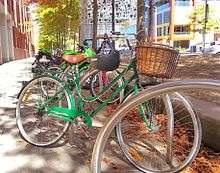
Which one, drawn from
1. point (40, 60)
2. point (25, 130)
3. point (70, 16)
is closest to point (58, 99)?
point (25, 130)

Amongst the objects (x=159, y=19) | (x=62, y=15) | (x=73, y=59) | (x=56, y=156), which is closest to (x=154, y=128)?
(x=56, y=156)

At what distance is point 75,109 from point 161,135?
3.38 ft

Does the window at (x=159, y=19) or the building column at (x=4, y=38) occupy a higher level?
the window at (x=159, y=19)

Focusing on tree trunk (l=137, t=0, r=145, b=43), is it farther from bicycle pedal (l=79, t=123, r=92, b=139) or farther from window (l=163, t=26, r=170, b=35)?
window (l=163, t=26, r=170, b=35)

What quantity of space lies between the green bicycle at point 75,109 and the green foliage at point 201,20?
52585mm

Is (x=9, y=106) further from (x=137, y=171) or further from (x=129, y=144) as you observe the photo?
(x=137, y=171)

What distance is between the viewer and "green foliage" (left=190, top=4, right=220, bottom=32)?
5516cm

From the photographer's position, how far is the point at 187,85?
233cm

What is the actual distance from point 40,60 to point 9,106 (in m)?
4.40

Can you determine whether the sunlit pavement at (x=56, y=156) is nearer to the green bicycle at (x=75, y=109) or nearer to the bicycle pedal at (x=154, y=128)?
the green bicycle at (x=75, y=109)

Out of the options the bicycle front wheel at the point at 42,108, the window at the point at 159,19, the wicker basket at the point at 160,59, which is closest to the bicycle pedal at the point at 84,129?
the bicycle front wheel at the point at 42,108

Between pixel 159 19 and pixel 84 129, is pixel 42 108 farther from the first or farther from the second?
pixel 159 19

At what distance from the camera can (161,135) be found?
4020 millimetres

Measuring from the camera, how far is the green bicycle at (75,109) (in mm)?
3746
